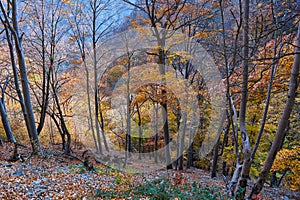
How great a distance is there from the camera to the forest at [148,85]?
4305 millimetres

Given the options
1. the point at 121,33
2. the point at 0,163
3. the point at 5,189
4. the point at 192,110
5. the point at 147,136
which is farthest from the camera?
the point at 147,136

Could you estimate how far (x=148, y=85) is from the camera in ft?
30.0

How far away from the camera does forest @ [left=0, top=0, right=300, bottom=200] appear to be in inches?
169

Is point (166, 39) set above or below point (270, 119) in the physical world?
above

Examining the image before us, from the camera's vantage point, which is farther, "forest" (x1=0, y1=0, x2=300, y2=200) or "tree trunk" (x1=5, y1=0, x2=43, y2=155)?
"tree trunk" (x1=5, y1=0, x2=43, y2=155)

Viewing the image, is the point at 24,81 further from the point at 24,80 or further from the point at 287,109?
the point at 287,109

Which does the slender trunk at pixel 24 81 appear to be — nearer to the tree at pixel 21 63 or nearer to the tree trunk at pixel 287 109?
the tree at pixel 21 63

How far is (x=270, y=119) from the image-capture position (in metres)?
8.76

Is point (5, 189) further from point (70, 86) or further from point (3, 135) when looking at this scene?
point (3, 135)

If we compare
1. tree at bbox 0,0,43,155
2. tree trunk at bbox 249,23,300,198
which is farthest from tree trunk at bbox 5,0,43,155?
tree trunk at bbox 249,23,300,198

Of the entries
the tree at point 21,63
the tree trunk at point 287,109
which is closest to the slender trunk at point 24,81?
the tree at point 21,63

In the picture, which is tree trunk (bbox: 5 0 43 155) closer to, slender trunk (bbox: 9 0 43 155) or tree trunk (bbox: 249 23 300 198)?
slender trunk (bbox: 9 0 43 155)

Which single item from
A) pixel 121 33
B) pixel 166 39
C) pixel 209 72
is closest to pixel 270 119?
pixel 209 72

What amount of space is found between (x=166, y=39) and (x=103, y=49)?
4.54m
